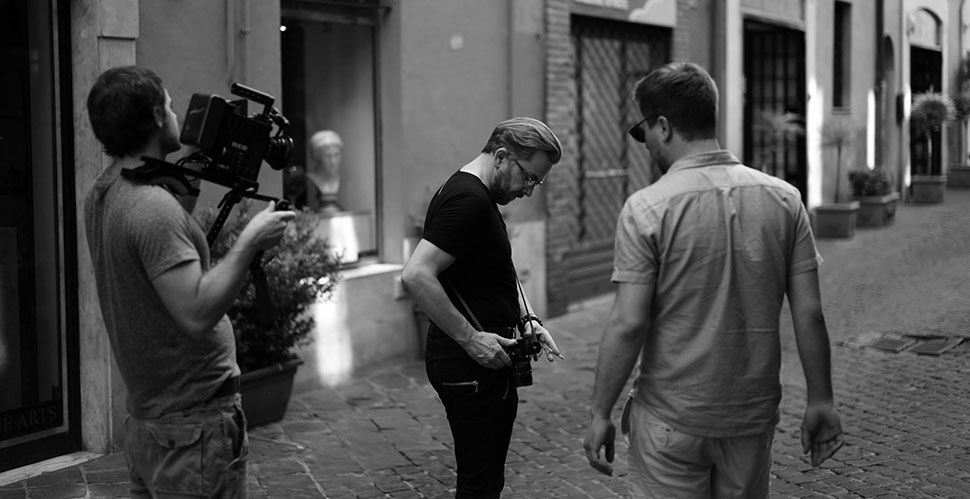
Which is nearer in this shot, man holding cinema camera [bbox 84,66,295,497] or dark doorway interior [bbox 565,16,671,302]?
man holding cinema camera [bbox 84,66,295,497]

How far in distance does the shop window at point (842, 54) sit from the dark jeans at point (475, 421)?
52.2 feet

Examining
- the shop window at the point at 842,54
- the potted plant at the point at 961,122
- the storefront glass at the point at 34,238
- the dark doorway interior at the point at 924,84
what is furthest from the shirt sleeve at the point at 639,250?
the dark doorway interior at the point at 924,84

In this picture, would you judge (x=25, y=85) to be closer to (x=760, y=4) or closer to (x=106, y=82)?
(x=106, y=82)

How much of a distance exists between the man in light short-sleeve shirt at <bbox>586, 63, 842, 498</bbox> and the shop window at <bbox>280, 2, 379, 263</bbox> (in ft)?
17.2

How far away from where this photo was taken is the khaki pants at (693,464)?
313 centimetres

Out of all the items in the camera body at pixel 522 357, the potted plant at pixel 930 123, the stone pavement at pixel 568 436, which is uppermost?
the potted plant at pixel 930 123

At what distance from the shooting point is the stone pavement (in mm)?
5699

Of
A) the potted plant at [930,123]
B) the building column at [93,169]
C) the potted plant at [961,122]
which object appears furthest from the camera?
the potted plant at [961,122]

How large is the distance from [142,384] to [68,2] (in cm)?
388

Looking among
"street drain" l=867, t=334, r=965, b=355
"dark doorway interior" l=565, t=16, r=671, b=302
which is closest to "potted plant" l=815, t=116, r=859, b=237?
"dark doorway interior" l=565, t=16, r=671, b=302

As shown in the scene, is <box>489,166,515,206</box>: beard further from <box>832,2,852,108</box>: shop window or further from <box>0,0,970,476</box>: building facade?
<box>832,2,852,108</box>: shop window

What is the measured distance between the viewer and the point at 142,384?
2986 mm

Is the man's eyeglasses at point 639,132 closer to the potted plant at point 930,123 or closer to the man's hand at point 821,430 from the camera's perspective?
the man's hand at point 821,430

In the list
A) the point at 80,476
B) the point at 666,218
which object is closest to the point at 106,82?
the point at 666,218
